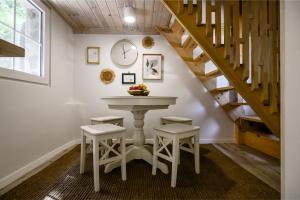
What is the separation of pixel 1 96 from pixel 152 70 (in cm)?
201

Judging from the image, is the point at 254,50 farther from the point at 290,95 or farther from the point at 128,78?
the point at 128,78

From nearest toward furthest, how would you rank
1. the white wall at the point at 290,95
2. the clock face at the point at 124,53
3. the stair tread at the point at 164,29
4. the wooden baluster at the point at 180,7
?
the white wall at the point at 290,95 < the wooden baluster at the point at 180,7 < the stair tread at the point at 164,29 < the clock face at the point at 124,53

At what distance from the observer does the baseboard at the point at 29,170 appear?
1462 mm

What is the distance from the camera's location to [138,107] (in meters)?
1.72

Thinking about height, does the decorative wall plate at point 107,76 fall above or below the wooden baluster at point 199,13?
below

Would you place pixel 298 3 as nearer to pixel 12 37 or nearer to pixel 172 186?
pixel 172 186

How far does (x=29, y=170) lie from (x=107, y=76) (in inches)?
66.6

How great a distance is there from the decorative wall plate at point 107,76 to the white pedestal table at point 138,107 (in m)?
1.17

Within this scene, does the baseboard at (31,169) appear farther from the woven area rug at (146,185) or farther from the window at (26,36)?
the window at (26,36)

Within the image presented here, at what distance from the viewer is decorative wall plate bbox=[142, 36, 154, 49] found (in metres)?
2.93

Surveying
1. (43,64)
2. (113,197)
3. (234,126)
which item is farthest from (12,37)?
(234,126)

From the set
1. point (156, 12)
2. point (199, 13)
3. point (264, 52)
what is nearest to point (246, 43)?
point (264, 52)

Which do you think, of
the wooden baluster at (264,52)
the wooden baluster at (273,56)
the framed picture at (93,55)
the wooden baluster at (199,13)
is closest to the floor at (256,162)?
the wooden baluster at (273,56)

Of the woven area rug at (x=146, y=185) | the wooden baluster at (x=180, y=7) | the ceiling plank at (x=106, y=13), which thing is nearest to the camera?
the woven area rug at (x=146, y=185)
